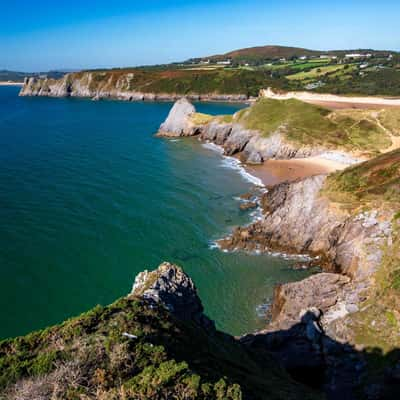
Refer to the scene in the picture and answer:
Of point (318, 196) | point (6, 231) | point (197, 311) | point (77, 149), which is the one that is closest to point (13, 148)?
point (77, 149)

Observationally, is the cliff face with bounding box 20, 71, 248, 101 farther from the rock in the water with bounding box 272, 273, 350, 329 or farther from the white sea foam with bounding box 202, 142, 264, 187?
the rock in the water with bounding box 272, 273, 350, 329

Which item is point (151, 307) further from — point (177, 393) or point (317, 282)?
point (317, 282)

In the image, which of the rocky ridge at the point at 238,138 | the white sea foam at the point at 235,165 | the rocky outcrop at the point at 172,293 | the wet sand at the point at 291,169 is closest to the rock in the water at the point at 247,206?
the white sea foam at the point at 235,165

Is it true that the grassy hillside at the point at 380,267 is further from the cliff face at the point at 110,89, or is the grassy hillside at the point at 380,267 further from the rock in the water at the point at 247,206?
the cliff face at the point at 110,89

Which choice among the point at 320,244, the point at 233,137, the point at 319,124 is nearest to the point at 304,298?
the point at 320,244

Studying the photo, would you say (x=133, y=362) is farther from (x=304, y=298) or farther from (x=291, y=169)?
(x=291, y=169)

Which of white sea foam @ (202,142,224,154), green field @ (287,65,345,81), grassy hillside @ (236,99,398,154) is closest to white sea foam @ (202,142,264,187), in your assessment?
white sea foam @ (202,142,224,154)
